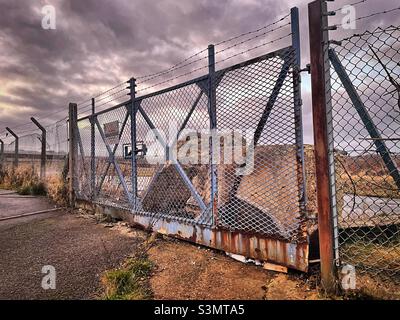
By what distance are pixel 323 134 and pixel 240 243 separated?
5.30ft

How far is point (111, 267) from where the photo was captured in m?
3.23

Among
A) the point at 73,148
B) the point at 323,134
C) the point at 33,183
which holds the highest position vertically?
the point at 73,148

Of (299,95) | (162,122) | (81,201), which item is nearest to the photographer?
(299,95)

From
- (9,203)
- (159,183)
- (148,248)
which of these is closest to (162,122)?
(159,183)

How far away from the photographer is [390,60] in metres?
2.15

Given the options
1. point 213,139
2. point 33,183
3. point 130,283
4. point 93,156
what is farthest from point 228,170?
point 33,183

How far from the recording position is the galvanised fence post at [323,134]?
2.35 m

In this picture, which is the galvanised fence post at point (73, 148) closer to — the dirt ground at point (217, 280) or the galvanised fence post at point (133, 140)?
the galvanised fence post at point (133, 140)

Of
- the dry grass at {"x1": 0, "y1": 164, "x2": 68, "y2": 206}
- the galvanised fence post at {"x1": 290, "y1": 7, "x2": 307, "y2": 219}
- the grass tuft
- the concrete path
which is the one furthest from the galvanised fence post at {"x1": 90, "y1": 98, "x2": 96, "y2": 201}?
the galvanised fence post at {"x1": 290, "y1": 7, "x2": 307, "y2": 219}

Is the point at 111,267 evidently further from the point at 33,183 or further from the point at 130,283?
the point at 33,183

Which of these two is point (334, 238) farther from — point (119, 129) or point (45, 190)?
point (45, 190)

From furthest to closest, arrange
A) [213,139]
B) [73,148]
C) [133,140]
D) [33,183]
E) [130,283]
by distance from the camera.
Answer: [33,183], [73,148], [133,140], [213,139], [130,283]

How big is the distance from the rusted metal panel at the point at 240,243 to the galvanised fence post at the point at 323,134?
13.5 inches
